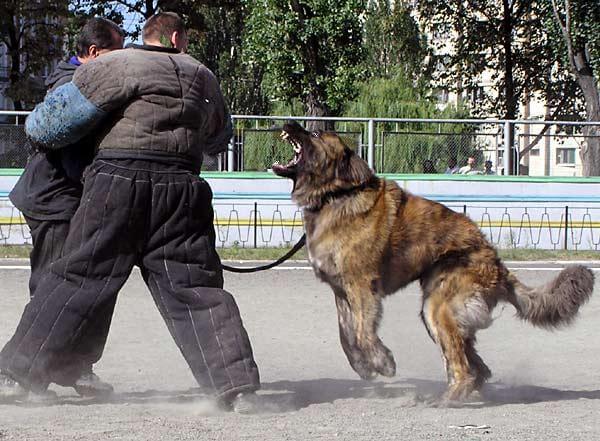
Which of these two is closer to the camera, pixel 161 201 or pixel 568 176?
pixel 161 201

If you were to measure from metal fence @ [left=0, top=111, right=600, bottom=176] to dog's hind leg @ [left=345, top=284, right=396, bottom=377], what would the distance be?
10711 millimetres

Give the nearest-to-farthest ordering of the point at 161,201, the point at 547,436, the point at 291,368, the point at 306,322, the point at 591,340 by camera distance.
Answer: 1. the point at 547,436
2. the point at 161,201
3. the point at 291,368
4. the point at 591,340
5. the point at 306,322

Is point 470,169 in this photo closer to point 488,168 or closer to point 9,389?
point 488,168

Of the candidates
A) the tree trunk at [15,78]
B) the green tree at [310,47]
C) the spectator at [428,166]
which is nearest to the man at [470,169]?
the spectator at [428,166]

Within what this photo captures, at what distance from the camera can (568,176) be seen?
17359 mm

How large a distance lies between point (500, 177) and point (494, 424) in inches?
471

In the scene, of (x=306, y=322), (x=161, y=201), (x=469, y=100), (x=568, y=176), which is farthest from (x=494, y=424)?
(x=469, y=100)

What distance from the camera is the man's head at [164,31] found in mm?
5500

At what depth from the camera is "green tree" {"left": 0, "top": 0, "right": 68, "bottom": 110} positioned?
124 ft

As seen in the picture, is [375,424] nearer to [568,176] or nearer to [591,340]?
[591,340]

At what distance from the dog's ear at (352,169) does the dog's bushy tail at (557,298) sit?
108 centimetres

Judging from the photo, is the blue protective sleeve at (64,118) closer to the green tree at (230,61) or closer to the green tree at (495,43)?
the green tree at (495,43)

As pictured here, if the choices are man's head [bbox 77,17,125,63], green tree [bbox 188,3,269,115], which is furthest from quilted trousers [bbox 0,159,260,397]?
green tree [bbox 188,3,269,115]

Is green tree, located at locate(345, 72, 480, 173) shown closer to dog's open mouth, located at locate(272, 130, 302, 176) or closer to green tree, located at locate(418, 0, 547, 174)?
dog's open mouth, located at locate(272, 130, 302, 176)
